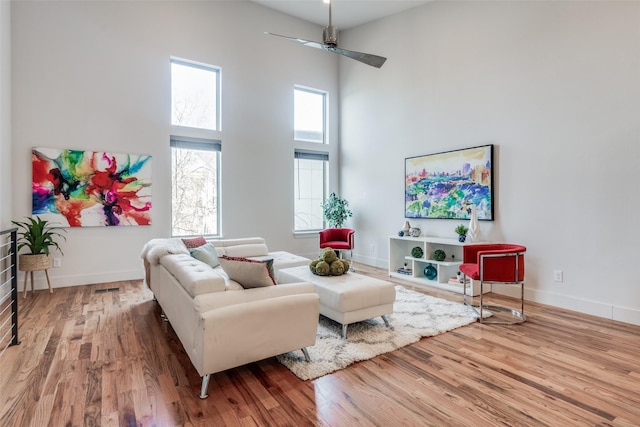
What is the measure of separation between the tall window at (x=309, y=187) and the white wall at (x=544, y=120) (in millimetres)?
1781

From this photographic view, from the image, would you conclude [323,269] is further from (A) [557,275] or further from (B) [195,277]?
(A) [557,275]

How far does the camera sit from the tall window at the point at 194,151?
18.2 feet

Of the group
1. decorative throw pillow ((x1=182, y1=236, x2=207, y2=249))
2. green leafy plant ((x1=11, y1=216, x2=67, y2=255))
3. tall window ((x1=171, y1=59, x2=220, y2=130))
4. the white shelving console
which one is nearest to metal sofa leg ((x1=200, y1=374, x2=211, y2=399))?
decorative throw pillow ((x1=182, y1=236, x2=207, y2=249))

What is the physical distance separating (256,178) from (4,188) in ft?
11.4

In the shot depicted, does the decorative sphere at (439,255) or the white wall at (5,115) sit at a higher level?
the white wall at (5,115)

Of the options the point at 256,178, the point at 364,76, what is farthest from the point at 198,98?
the point at 364,76

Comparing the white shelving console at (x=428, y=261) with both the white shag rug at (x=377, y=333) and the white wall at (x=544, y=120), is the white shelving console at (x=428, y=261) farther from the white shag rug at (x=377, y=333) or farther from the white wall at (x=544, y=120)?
the white shag rug at (x=377, y=333)

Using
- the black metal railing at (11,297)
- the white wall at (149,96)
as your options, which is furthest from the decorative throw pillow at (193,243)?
the black metal railing at (11,297)

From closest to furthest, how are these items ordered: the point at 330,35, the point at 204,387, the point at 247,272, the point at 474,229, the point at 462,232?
the point at 204,387
the point at 247,272
the point at 330,35
the point at 474,229
the point at 462,232

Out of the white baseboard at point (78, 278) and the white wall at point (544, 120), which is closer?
the white wall at point (544, 120)

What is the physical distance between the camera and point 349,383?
7.48 feet

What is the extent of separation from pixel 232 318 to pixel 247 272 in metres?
0.40

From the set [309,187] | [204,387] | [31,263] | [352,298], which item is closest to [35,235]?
[31,263]

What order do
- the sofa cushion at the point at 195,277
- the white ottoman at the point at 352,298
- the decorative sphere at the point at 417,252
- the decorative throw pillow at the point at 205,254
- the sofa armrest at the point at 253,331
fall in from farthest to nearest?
the decorative sphere at the point at 417,252 → the decorative throw pillow at the point at 205,254 → the white ottoman at the point at 352,298 → the sofa cushion at the point at 195,277 → the sofa armrest at the point at 253,331
